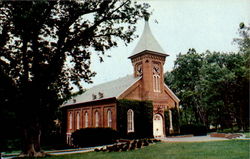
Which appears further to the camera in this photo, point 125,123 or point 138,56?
point 138,56

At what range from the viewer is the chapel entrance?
2919cm

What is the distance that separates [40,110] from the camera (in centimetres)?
1517

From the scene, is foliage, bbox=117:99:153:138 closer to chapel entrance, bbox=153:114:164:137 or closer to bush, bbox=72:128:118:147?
chapel entrance, bbox=153:114:164:137

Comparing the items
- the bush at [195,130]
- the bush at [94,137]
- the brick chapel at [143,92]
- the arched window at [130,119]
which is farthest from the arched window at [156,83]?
the bush at [94,137]

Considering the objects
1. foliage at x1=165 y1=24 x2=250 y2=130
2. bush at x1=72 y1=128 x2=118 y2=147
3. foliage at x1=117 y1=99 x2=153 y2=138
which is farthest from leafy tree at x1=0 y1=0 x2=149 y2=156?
foliage at x1=165 y1=24 x2=250 y2=130

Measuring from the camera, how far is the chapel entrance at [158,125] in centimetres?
2919

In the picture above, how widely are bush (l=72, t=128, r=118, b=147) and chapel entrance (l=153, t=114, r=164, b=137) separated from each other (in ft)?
22.3

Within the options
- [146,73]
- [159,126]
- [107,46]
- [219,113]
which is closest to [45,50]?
[107,46]

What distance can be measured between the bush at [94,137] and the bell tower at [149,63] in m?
7.33

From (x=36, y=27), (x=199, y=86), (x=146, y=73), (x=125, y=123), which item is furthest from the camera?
(x=199, y=86)

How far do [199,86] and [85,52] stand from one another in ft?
97.9

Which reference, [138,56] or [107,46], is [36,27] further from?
[138,56]

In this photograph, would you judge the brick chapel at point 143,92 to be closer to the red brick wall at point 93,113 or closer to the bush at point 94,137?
the red brick wall at point 93,113

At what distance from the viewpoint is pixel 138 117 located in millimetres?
27969
